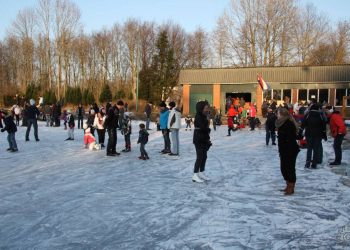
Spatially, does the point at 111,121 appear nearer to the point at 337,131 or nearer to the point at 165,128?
the point at 165,128

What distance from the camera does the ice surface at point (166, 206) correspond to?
455cm

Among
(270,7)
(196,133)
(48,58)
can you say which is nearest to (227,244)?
(196,133)

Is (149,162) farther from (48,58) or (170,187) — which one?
(48,58)

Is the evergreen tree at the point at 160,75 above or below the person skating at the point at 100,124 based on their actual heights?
above

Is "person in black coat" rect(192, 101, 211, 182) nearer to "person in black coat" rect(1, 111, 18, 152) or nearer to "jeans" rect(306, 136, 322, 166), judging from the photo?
"jeans" rect(306, 136, 322, 166)

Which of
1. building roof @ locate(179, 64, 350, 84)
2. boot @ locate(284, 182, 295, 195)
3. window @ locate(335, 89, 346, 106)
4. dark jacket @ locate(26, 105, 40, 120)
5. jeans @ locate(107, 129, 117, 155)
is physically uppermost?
building roof @ locate(179, 64, 350, 84)

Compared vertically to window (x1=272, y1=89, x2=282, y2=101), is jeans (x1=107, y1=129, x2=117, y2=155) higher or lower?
lower

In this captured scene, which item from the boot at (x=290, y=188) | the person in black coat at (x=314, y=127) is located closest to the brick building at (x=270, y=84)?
the person in black coat at (x=314, y=127)

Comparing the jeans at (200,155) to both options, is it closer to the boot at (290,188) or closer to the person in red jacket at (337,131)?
the boot at (290,188)

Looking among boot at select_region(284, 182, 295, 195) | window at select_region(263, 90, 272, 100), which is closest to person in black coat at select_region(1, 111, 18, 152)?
boot at select_region(284, 182, 295, 195)

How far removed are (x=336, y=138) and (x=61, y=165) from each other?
7.23 m

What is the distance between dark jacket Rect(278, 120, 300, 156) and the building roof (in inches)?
1018

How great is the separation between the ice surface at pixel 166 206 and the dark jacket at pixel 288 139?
792 mm

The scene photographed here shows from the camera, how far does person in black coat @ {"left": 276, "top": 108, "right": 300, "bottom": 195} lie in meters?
6.59
